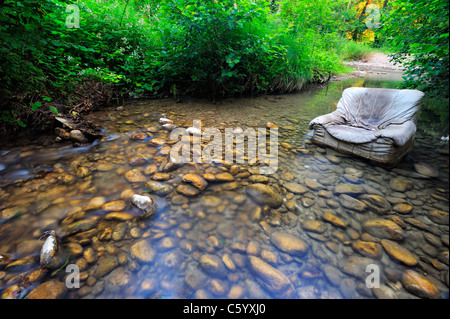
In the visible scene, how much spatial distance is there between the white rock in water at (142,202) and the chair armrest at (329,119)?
2538mm

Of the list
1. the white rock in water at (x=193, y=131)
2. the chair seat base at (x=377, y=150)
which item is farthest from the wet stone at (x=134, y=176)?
the chair seat base at (x=377, y=150)

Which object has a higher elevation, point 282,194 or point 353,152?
point 353,152

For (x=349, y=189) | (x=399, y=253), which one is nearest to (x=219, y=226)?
(x=399, y=253)

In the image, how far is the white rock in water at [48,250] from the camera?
3.57ft

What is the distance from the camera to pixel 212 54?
4.23 metres

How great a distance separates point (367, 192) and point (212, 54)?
415 centimetres

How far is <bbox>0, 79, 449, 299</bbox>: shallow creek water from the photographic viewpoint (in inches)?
42.3

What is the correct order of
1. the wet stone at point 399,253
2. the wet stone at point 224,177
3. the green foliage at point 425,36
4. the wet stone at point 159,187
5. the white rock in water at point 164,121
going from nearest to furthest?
the wet stone at point 399,253 < the wet stone at point 159,187 < the wet stone at point 224,177 < the green foliage at point 425,36 < the white rock in water at point 164,121

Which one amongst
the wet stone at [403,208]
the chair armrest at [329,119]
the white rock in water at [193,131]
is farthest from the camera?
the white rock in water at [193,131]

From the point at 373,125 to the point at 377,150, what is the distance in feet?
3.38

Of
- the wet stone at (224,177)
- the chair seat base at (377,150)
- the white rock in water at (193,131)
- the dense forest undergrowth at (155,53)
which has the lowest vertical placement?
the wet stone at (224,177)

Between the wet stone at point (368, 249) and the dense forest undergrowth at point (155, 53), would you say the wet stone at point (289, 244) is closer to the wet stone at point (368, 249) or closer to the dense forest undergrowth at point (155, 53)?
the wet stone at point (368, 249)

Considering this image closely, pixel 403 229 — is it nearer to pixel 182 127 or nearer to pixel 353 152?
pixel 353 152

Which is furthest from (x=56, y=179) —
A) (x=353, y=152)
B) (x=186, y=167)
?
(x=353, y=152)
